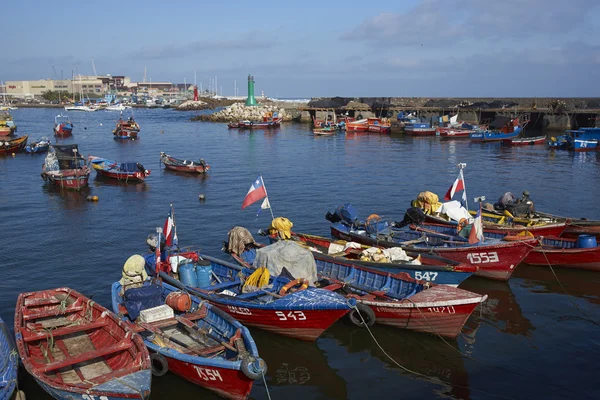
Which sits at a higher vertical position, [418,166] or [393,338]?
[418,166]

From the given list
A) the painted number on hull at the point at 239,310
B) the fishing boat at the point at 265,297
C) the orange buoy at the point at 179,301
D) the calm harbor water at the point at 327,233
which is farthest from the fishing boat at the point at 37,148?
the painted number on hull at the point at 239,310

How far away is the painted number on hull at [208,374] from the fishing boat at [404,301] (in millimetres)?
4914

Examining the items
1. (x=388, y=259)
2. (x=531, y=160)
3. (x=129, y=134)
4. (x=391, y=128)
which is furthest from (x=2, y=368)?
(x=391, y=128)

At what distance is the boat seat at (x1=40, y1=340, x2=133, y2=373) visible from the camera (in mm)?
11273

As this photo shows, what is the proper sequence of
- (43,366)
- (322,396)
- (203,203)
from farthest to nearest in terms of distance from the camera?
(203,203)
(322,396)
(43,366)

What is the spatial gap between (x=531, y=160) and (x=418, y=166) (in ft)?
41.3

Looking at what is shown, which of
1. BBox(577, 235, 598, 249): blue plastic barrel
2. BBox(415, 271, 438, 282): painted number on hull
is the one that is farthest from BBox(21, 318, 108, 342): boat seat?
BBox(577, 235, 598, 249): blue plastic barrel

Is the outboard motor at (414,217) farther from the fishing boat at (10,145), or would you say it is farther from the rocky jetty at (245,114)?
the rocky jetty at (245,114)

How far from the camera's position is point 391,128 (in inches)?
3273

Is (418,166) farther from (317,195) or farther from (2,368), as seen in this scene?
(2,368)

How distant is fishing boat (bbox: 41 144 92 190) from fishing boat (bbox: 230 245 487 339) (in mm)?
26614

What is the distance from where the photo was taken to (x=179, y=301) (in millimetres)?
14367

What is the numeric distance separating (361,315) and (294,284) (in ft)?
7.27

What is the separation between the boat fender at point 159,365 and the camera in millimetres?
12484
